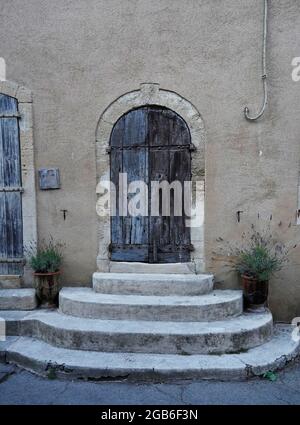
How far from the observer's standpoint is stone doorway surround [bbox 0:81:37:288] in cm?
471

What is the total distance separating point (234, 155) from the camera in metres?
4.54

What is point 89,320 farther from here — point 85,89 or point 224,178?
point 85,89

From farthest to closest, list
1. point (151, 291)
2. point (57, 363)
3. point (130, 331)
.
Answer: point (151, 291), point (130, 331), point (57, 363)

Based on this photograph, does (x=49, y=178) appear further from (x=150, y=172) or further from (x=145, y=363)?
(x=145, y=363)

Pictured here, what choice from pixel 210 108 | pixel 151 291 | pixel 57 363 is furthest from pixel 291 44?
pixel 57 363

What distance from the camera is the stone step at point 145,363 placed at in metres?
3.47

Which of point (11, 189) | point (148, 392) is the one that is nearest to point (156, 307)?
point (148, 392)

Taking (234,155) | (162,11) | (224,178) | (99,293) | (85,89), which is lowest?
(99,293)

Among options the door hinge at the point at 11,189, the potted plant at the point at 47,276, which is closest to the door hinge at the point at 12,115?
the door hinge at the point at 11,189

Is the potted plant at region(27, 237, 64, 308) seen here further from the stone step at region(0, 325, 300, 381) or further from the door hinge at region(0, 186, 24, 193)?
the door hinge at region(0, 186, 24, 193)

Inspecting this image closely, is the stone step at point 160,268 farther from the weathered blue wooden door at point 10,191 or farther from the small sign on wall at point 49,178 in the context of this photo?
the weathered blue wooden door at point 10,191

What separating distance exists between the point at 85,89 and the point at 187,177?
1.76 meters

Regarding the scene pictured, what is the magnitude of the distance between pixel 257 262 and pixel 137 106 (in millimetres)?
2466

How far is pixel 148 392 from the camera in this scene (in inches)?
130
